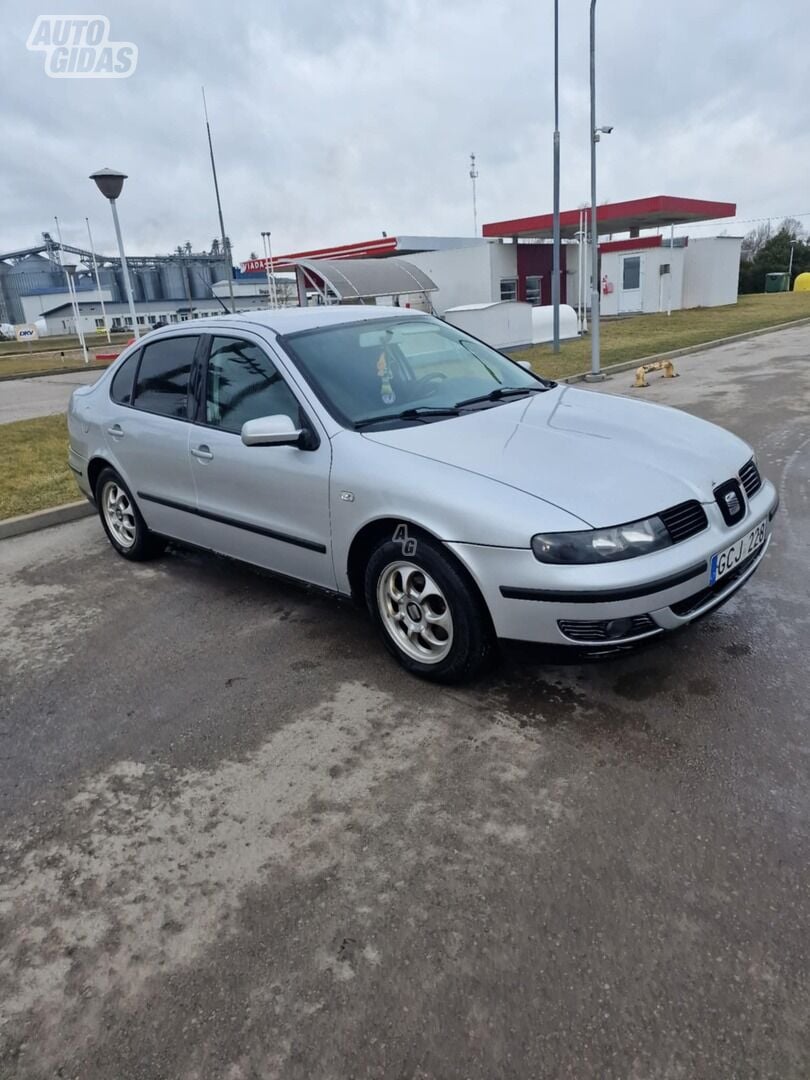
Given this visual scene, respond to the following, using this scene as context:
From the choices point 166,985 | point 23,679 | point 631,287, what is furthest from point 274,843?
point 631,287

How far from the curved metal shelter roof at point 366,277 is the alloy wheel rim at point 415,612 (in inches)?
923

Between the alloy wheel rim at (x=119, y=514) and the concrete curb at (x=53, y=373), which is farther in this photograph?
the concrete curb at (x=53, y=373)

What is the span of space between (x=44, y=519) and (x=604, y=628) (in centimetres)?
539

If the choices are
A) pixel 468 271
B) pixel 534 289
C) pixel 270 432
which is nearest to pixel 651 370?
pixel 270 432

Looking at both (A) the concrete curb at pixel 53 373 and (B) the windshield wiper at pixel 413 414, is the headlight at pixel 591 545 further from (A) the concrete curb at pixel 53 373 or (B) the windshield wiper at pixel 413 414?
(A) the concrete curb at pixel 53 373

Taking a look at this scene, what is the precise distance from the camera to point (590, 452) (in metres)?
3.33

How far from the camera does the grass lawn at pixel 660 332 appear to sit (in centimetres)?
1644

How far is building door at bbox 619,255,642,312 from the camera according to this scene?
110 feet

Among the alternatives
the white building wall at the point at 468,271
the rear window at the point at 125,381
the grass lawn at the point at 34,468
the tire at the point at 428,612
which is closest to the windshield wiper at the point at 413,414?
the tire at the point at 428,612

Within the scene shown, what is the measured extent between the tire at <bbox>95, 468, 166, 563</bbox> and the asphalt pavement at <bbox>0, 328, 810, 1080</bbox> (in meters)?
1.28

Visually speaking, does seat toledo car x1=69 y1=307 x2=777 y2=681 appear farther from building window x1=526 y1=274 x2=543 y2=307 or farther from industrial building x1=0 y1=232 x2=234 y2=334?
industrial building x1=0 y1=232 x2=234 y2=334

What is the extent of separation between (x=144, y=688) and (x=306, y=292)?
28.8m

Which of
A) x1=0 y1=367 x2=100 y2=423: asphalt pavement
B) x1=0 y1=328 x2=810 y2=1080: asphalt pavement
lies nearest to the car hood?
x1=0 y1=328 x2=810 y2=1080: asphalt pavement

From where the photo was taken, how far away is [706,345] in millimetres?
18016
